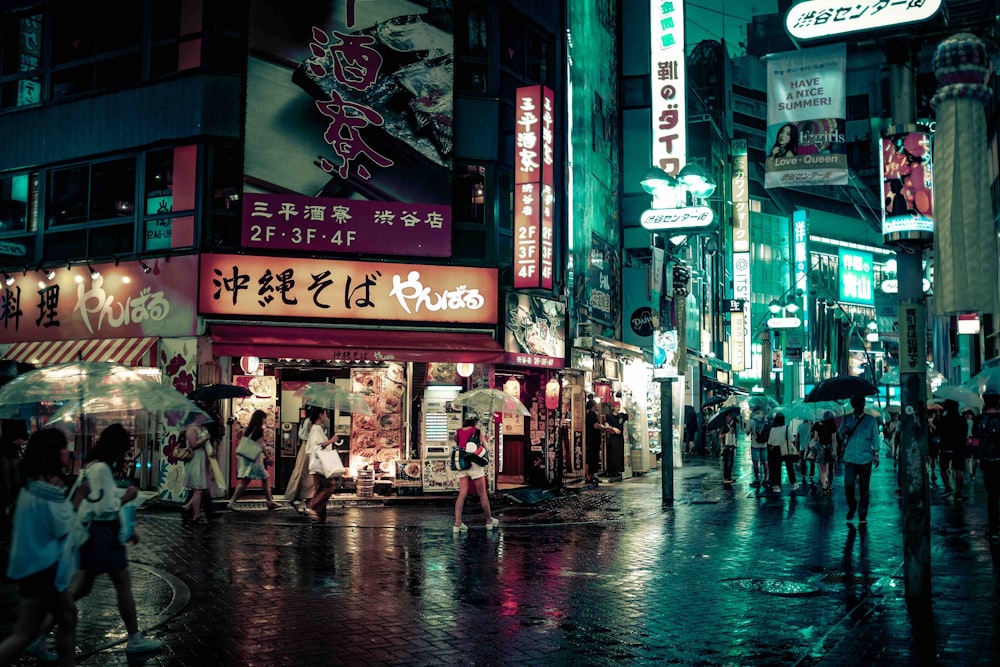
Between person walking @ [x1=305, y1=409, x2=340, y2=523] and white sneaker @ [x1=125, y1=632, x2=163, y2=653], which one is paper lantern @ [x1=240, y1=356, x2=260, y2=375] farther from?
white sneaker @ [x1=125, y1=632, x2=163, y2=653]

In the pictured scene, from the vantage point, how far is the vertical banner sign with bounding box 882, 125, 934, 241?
30.7ft

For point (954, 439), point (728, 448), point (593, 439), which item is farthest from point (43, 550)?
point (593, 439)

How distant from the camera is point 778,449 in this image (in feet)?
73.2

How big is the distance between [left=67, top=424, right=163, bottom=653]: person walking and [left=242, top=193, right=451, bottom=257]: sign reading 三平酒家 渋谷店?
12918 mm

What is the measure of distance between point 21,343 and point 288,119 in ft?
25.9

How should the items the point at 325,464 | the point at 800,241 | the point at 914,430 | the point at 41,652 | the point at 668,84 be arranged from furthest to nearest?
the point at 800,241
the point at 668,84
the point at 325,464
the point at 914,430
the point at 41,652

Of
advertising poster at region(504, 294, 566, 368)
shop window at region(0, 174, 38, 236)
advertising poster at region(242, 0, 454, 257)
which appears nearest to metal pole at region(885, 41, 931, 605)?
advertising poster at region(504, 294, 566, 368)

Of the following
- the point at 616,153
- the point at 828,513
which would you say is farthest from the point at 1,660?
the point at 616,153

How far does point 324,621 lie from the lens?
8.71 meters

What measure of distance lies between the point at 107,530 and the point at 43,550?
1078 mm

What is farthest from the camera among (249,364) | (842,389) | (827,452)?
(827,452)

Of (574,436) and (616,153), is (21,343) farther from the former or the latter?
(616,153)

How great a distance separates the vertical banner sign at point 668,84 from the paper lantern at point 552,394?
27.9 ft

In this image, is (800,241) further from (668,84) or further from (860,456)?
(860,456)
